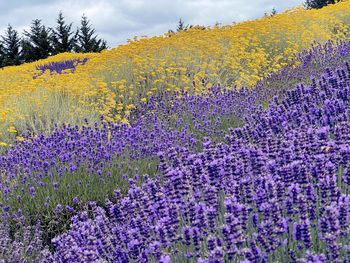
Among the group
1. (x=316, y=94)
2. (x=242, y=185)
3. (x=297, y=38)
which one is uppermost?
(x=297, y=38)

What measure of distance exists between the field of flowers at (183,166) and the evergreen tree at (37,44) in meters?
14.7

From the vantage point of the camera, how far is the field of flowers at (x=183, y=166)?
1.99 metres

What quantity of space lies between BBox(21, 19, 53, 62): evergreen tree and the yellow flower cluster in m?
14.7

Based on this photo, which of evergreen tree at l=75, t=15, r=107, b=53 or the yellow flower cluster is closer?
the yellow flower cluster

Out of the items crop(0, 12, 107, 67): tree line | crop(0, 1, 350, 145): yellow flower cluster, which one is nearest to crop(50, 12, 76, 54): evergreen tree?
crop(0, 12, 107, 67): tree line

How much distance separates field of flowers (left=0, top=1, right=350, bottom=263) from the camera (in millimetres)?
1994

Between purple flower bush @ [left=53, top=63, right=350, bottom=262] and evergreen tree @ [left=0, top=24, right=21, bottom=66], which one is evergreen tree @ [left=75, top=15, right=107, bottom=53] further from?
purple flower bush @ [left=53, top=63, right=350, bottom=262]

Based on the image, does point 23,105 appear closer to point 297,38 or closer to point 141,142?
point 141,142

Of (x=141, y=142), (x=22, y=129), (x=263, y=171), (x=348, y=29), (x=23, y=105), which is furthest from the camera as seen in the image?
(x=348, y=29)

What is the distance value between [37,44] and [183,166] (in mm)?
23308

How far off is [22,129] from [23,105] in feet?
3.04

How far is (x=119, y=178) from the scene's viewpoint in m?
4.59

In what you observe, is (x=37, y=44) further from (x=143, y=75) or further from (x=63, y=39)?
(x=143, y=75)

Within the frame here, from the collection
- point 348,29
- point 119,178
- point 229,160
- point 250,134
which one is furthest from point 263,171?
point 348,29
